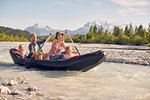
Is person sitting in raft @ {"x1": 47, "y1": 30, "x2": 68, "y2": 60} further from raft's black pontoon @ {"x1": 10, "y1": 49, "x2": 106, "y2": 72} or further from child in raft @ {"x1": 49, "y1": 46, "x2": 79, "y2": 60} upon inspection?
raft's black pontoon @ {"x1": 10, "y1": 49, "x2": 106, "y2": 72}

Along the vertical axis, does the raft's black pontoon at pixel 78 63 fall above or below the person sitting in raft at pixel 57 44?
below

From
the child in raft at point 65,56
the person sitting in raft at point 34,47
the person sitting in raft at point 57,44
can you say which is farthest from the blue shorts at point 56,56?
the person sitting in raft at point 34,47

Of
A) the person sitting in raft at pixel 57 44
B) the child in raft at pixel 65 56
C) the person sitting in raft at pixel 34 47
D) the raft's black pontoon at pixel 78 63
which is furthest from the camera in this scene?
the person sitting in raft at pixel 34 47

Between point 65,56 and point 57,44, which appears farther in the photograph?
point 57,44

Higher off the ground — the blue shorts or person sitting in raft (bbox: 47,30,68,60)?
person sitting in raft (bbox: 47,30,68,60)

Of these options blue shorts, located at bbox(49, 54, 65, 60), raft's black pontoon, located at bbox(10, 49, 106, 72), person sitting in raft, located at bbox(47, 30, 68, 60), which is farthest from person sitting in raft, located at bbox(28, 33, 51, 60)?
blue shorts, located at bbox(49, 54, 65, 60)

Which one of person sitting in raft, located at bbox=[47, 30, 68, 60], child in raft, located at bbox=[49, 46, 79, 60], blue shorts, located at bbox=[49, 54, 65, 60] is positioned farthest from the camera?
person sitting in raft, located at bbox=[47, 30, 68, 60]

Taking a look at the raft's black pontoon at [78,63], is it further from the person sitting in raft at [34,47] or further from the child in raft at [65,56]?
the person sitting in raft at [34,47]

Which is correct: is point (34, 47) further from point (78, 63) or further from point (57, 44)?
point (78, 63)

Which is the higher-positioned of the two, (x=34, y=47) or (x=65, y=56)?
(x=34, y=47)

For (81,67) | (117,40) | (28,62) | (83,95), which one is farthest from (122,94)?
(117,40)

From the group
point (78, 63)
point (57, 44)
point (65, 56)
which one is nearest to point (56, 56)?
point (65, 56)

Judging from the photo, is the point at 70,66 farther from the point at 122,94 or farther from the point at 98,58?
the point at 122,94

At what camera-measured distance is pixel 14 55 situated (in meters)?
11.1
